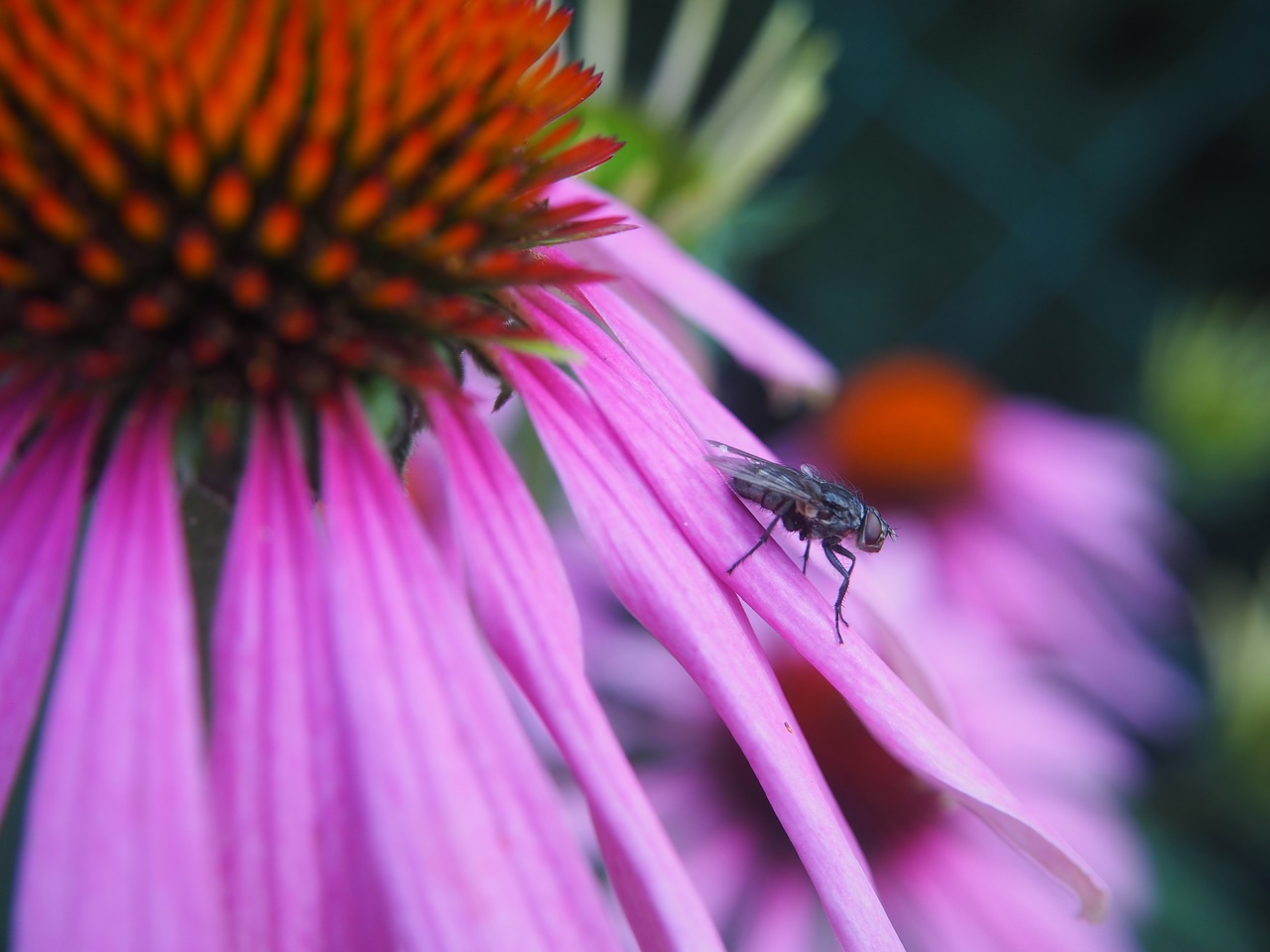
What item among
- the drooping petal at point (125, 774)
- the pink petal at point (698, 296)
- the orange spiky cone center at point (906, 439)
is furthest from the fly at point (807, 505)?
the orange spiky cone center at point (906, 439)

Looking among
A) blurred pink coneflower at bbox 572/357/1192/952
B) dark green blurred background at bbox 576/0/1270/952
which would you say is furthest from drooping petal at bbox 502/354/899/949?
dark green blurred background at bbox 576/0/1270/952

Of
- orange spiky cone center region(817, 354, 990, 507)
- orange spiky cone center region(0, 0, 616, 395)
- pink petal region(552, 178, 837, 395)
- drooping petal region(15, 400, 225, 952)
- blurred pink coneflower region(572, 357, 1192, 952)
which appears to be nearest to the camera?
drooping petal region(15, 400, 225, 952)

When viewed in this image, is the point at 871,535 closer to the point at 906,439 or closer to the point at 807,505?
the point at 807,505

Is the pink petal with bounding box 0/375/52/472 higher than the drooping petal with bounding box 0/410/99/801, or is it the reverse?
the pink petal with bounding box 0/375/52/472

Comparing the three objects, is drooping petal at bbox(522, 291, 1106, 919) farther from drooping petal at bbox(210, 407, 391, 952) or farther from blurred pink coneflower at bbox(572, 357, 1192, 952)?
blurred pink coneflower at bbox(572, 357, 1192, 952)

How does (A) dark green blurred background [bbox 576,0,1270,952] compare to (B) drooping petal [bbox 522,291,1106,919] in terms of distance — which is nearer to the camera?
(B) drooping petal [bbox 522,291,1106,919]

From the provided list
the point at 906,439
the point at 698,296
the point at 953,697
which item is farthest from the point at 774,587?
the point at 906,439
